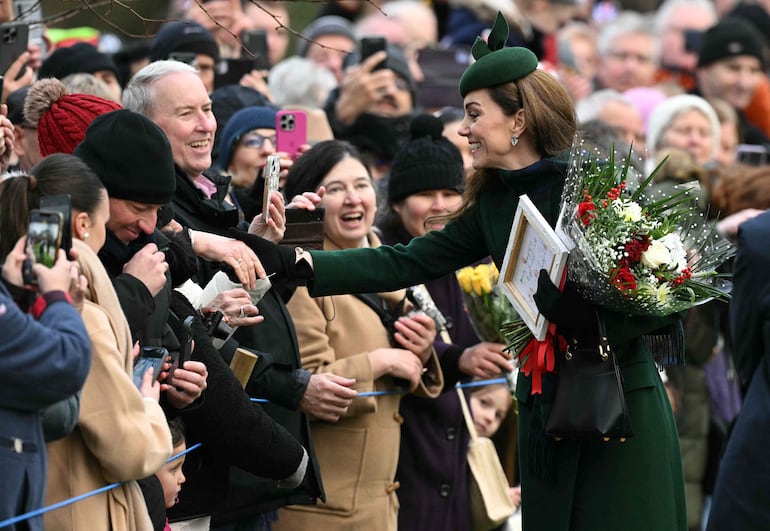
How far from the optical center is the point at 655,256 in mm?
5199

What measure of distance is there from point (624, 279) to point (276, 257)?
4.34ft

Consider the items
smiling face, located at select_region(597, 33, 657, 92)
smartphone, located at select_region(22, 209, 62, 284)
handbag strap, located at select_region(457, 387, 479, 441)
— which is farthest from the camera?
smiling face, located at select_region(597, 33, 657, 92)

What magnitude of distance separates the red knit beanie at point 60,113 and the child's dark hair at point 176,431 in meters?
0.98

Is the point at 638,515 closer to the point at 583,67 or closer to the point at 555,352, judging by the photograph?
the point at 555,352

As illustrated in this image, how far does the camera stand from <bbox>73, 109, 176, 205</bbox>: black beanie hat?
464 cm

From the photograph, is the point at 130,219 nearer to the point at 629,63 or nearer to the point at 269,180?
the point at 269,180

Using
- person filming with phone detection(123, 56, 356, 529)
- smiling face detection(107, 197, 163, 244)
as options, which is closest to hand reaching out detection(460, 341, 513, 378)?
person filming with phone detection(123, 56, 356, 529)

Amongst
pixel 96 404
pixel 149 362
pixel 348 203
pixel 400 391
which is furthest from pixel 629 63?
pixel 96 404

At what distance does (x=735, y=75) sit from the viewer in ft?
41.5

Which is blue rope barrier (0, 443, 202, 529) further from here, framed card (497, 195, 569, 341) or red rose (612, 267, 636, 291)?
red rose (612, 267, 636, 291)

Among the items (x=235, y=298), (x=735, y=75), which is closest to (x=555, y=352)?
(x=235, y=298)

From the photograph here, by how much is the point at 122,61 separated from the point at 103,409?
21.1 ft

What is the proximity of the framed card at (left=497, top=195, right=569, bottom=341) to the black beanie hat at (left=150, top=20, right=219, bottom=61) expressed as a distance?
302 centimetres

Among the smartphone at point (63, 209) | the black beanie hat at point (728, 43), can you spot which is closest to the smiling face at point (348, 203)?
the smartphone at point (63, 209)
